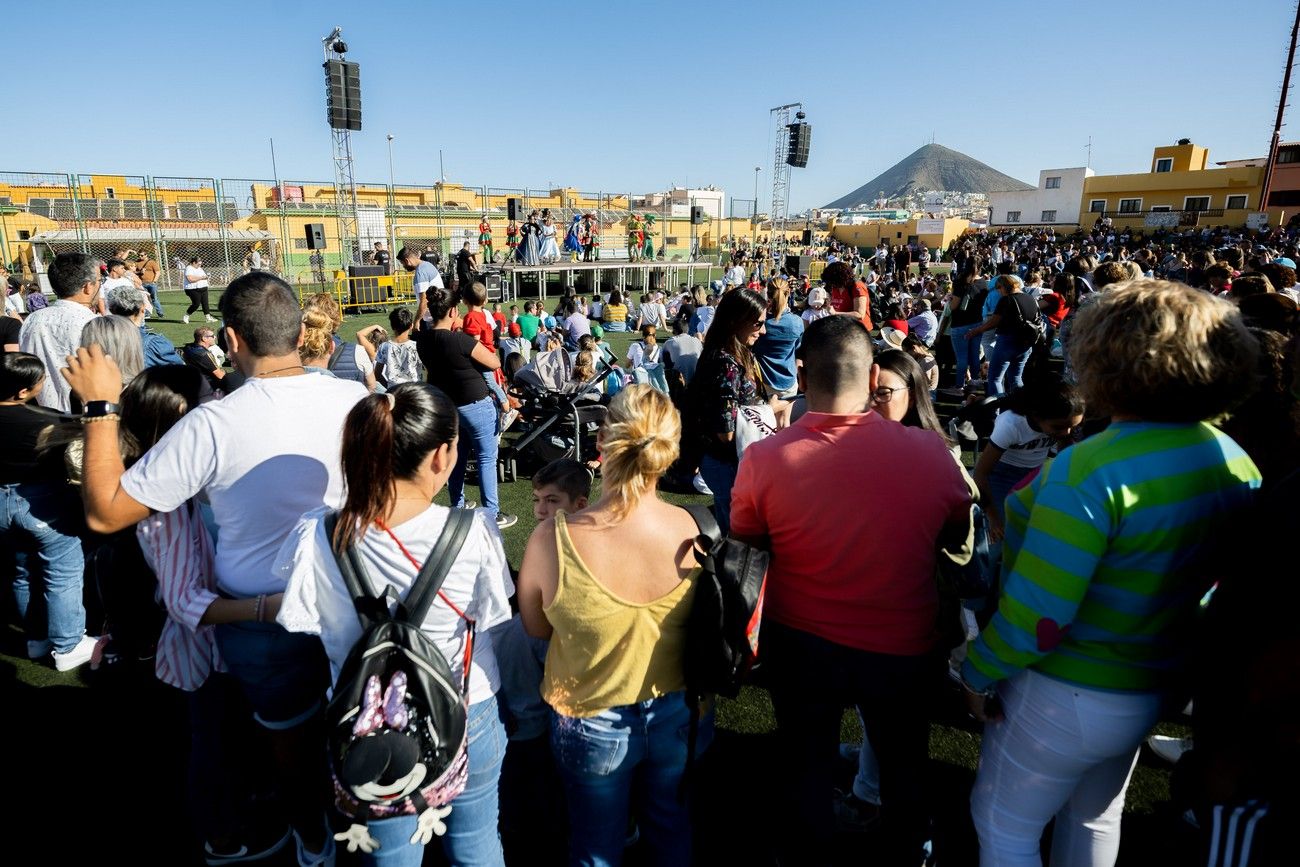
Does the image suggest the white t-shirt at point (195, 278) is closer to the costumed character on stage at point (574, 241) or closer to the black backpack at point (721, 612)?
the costumed character on stage at point (574, 241)

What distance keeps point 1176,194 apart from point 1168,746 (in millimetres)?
64782

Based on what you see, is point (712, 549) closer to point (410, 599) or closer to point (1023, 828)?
point (410, 599)

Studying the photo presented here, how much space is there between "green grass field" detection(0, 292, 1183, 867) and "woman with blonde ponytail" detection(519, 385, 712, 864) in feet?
3.06

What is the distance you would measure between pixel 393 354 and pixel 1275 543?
20.2ft

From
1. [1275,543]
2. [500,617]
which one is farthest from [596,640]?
[1275,543]

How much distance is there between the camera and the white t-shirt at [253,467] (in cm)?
194

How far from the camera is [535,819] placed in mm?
2666

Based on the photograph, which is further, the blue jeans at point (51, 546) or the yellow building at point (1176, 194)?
the yellow building at point (1176, 194)

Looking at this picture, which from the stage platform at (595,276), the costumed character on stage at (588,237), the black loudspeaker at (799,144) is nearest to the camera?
the stage platform at (595,276)

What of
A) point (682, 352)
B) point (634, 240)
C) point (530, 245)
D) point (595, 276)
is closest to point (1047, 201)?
point (634, 240)

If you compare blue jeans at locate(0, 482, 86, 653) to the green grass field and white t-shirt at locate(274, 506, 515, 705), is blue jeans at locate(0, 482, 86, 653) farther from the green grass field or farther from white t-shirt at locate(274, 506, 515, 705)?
white t-shirt at locate(274, 506, 515, 705)

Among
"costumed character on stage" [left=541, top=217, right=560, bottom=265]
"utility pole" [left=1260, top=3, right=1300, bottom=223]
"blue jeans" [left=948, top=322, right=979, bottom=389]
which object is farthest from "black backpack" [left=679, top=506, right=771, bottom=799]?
"utility pole" [left=1260, top=3, right=1300, bottom=223]

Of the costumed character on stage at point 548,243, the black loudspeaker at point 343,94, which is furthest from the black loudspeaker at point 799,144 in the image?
the black loudspeaker at point 343,94

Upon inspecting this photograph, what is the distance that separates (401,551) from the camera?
1722 millimetres
